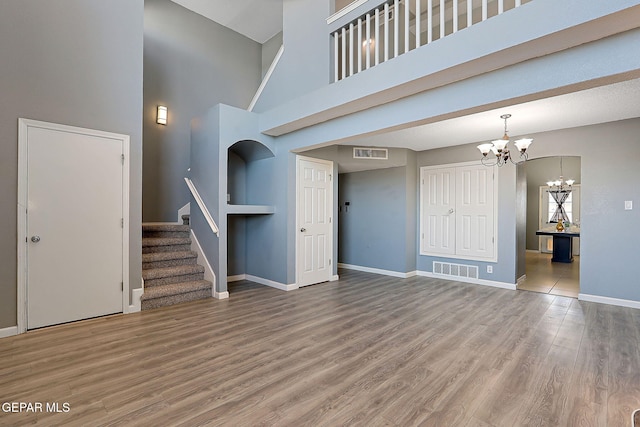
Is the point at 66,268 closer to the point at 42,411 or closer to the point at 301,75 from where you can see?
the point at 42,411

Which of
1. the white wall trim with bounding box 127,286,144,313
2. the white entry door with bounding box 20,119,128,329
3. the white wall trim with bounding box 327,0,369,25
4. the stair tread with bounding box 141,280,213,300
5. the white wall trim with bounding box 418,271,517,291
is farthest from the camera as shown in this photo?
Result: the white wall trim with bounding box 418,271,517,291

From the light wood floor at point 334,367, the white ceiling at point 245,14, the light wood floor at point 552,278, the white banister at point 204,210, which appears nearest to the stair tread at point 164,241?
the white banister at point 204,210

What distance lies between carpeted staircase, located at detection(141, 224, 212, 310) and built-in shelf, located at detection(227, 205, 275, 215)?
960 mm

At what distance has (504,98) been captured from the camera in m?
2.57

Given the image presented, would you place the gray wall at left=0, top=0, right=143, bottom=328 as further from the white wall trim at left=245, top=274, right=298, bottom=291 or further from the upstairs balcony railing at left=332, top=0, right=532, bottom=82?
the upstairs balcony railing at left=332, top=0, right=532, bottom=82

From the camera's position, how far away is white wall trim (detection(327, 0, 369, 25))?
3528 millimetres

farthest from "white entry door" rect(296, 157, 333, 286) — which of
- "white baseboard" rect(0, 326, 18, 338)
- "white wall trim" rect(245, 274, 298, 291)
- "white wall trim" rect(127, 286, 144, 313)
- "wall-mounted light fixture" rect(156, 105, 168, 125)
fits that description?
"white baseboard" rect(0, 326, 18, 338)

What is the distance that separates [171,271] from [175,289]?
1.17 feet

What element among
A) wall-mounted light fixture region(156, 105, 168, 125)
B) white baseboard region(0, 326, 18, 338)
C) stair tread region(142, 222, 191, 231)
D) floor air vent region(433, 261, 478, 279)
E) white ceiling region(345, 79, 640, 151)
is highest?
wall-mounted light fixture region(156, 105, 168, 125)

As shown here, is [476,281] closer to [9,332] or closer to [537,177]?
[9,332]

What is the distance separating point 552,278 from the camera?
5.84 m

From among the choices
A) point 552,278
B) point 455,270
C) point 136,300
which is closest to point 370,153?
point 455,270

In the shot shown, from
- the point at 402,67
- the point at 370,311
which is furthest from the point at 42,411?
the point at 402,67

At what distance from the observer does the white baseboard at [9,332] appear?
292 centimetres
